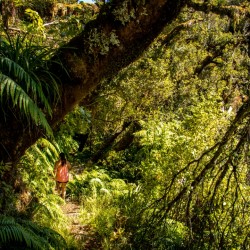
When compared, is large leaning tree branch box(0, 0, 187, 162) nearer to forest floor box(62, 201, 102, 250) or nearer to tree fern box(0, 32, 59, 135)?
tree fern box(0, 32, 59, 135)

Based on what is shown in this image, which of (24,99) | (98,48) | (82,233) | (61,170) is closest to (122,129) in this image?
(61,170)

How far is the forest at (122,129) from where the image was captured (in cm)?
293

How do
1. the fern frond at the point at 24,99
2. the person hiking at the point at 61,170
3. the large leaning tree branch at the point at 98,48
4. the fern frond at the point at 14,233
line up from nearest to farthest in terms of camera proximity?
1. the fern frond at the point at 24,99
2. the large leaning tree branch at the point at 98,48
3. the fern frond at the point at 14,233
4. the person hiking at the point at 61,170

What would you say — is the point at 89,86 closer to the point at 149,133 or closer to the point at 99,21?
the point at 99,21

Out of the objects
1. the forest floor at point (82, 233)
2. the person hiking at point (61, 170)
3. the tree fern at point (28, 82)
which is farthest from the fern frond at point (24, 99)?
the person hiking at point (61, 170)

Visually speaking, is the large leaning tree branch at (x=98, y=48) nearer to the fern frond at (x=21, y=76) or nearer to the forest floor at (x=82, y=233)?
the fern frond at (x=21, y=76)

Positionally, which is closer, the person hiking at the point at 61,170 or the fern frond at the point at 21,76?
the fern frond at the point at 21,76

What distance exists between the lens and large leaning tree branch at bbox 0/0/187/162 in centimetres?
309

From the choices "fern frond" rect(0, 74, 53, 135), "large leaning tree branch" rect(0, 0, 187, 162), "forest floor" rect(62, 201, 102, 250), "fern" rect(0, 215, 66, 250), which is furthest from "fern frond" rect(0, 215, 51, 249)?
"forest floor" rect(62, 201, 102, 250)

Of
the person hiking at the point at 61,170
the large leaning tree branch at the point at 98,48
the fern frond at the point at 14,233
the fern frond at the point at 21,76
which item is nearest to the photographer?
the fern frond at the point at 21,76

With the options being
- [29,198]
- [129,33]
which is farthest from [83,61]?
[29,198]

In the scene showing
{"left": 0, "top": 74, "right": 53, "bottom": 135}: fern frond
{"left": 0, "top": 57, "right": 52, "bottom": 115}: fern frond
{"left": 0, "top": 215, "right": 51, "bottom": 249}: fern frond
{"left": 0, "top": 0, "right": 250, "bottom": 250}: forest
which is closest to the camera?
{"left": 0, "top": 74, "right": 53, "bottom": 135}: fern frond

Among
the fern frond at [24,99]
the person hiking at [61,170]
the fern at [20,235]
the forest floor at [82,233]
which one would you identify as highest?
the fern frond at [24,99]

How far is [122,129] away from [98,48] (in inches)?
399
